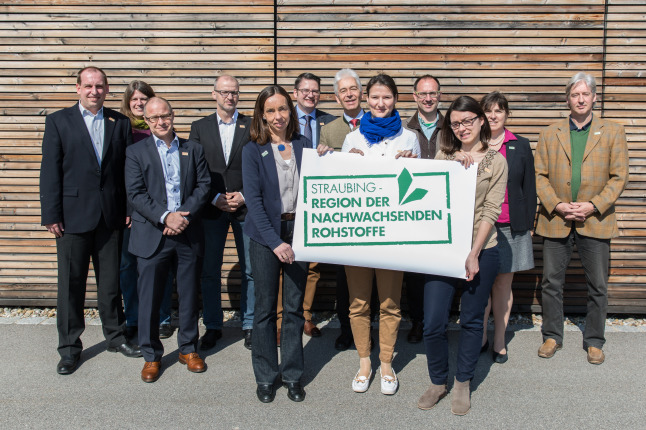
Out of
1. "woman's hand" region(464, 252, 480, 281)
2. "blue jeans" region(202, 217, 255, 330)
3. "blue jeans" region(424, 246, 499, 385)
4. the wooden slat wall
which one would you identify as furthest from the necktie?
"woman's hand" region(464, 252, 480, 281)

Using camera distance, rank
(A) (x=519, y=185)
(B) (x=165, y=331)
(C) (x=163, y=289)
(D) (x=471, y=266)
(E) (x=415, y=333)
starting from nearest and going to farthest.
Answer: (D) (x=471, y=266), (C) (x=163, y=289), (A) (x=519, y=185), (E) (x=415, y=333), (B) (x=165, y=331)

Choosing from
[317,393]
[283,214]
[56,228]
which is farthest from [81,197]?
[317,393]

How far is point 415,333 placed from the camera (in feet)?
16.0

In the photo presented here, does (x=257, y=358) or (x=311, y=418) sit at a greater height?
(x=257, y=358)

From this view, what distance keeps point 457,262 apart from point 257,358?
159cm

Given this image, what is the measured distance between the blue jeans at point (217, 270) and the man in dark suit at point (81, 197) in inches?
28.4

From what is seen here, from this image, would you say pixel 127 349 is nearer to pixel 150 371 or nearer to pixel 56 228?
pixel 150 371

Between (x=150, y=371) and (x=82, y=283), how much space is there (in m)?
0.99

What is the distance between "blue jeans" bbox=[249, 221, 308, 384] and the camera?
12.6ft

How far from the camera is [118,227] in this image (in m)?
4.55

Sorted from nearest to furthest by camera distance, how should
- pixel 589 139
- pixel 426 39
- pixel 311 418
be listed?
pixel 311 418 → pixel 589 139 → pixel 426 39

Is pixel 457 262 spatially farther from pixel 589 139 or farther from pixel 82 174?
pixel 82 174

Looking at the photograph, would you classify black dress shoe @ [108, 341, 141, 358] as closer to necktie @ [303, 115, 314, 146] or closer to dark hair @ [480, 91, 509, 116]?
necktie @ [303, 115, 314, 146]

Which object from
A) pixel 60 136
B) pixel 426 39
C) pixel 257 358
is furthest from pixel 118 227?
pixel 426 39
